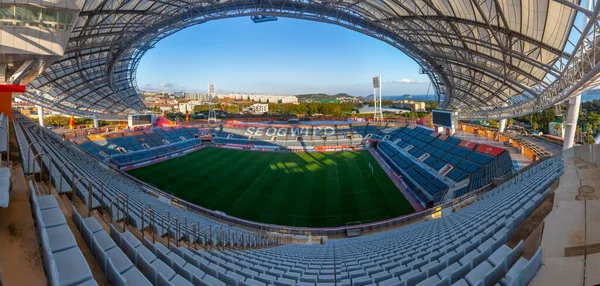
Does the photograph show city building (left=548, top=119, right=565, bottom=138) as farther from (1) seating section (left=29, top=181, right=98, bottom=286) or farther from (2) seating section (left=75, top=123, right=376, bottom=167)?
(1) seating section (left=29, top=181, right=98, bottom=286)

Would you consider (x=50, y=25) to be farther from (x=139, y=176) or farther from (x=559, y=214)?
(x=139, y=176)

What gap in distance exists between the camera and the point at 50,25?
36.2ft

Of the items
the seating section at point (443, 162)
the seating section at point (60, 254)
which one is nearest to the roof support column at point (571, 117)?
the seating section at point (443, 162)

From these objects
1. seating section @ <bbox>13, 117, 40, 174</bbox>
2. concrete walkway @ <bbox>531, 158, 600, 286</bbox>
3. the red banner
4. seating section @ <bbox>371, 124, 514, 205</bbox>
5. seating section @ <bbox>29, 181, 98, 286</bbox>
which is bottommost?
seating section @ <bbox>371, 124, 514, 205</bbox>

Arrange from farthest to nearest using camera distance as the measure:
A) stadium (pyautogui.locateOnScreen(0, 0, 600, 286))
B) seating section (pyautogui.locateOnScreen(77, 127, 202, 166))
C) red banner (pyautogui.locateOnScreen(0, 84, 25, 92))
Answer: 1. seating section (pyautogui.locateOnScreen(77, 127, 202, 166))
2. red banner (pyautogui.locateOnScreen(0, 84, 25, 92))
3. stadium (pyautogui.locateOnScreen(0, 0, 600, 286))

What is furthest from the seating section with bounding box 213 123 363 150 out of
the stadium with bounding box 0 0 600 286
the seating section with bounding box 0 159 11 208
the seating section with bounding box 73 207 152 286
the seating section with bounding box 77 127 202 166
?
the seating section with bounding box 0 159 11 208

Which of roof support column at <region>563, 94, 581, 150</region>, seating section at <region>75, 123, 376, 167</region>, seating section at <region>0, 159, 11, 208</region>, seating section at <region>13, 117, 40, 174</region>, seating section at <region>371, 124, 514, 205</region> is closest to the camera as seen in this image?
seating section at <region>0, 159, 11, 208</region>

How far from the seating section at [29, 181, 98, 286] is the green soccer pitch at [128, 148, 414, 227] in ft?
49.9

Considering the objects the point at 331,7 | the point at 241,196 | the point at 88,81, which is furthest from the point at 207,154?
the point at 331,7

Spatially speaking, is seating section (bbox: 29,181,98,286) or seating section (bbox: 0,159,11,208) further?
seating section (bbox: 0,159,11,208)

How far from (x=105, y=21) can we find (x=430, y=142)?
35760 mm

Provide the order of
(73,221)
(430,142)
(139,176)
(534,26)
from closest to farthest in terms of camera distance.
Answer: (73,221) → (534,26) → (139,176) → (430,142)

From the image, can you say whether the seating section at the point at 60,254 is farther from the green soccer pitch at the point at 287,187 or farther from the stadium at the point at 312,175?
the green soccer pitch at the point at 287,187

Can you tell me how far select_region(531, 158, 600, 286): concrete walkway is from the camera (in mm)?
2932
